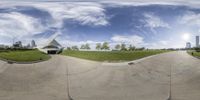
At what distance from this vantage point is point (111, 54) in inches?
163

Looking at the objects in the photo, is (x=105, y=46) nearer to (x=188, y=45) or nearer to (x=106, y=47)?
(x=106, y=47)

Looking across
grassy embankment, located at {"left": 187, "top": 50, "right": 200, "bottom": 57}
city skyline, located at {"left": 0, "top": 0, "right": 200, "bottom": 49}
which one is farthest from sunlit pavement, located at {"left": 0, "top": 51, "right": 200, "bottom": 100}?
city skyline, located at {"left": 0, "top": 0, "right": 200, "bottom": 49}

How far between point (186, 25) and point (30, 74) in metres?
2.10

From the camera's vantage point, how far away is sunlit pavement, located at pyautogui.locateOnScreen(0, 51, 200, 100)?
424 cm

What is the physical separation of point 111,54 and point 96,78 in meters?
0.51

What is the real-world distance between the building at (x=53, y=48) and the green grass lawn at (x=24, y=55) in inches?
2.6

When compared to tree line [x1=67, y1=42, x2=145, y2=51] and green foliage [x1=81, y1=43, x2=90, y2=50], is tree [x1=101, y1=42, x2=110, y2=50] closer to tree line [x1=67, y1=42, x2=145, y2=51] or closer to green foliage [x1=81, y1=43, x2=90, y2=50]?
tree line [x1=67, y1=42, x2=145, y2=51]

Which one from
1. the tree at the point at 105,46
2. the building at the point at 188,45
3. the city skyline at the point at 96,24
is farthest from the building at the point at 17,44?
the building at the point at 188,45

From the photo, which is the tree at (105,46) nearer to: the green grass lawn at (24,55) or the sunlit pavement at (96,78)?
the sunlit pavement at (96,78)

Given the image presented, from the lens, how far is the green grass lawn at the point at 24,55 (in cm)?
387

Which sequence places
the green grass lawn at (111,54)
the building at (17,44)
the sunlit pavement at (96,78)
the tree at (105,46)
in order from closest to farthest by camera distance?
the building at (17,44) < the tree at (105,46) < the green grass lawn at (111,54) < the sunlit pavement at (96,78)

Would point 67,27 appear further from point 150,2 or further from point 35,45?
point 150,2

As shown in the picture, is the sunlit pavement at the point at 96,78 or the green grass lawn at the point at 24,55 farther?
the sunlit pavement at the point at 96,78

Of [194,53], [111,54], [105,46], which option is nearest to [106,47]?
[105,46]
